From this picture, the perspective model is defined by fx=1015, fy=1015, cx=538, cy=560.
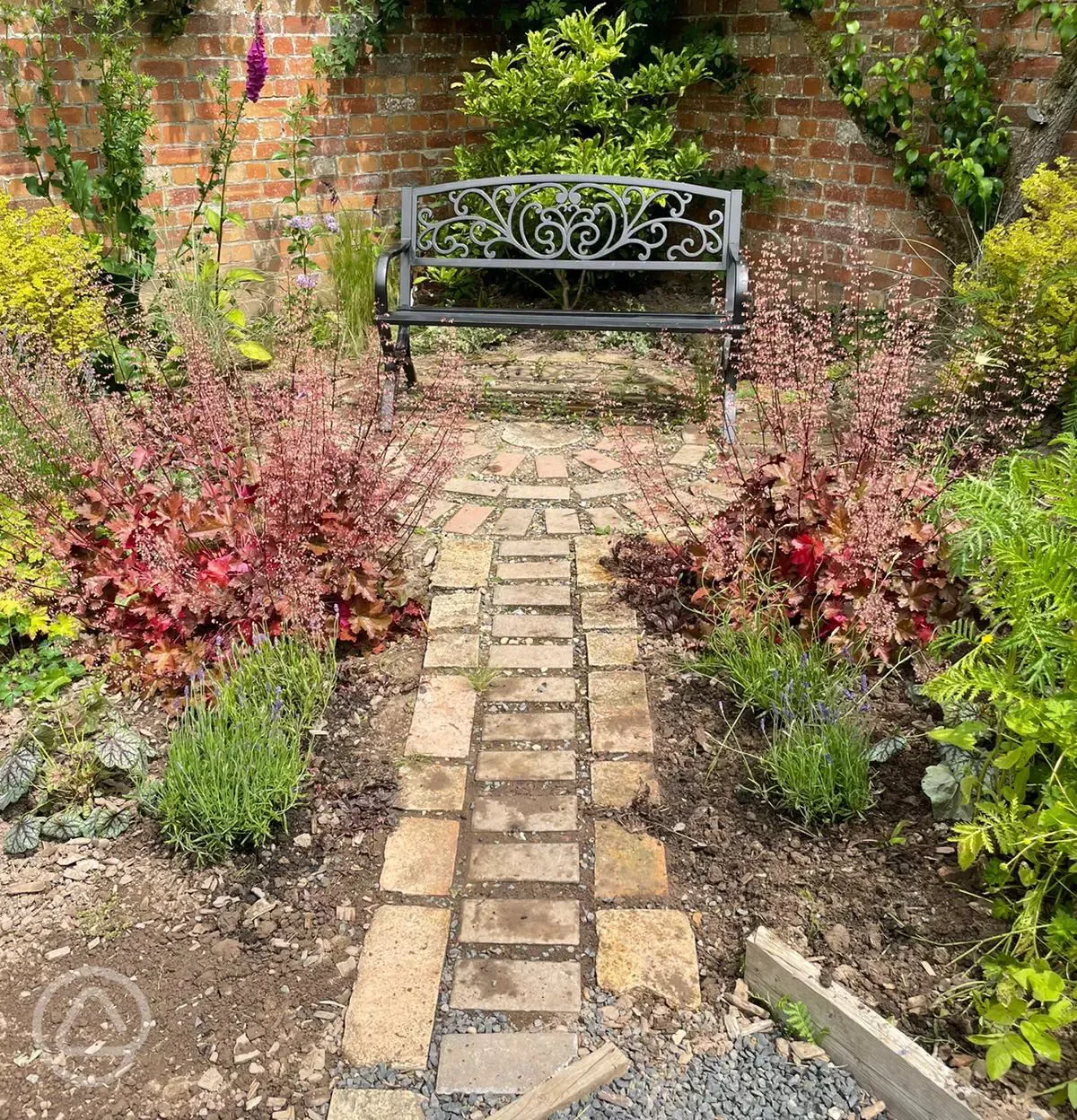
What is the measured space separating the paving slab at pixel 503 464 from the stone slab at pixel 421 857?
2065 millimetres

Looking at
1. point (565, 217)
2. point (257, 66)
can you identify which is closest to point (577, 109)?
point (565, 217)

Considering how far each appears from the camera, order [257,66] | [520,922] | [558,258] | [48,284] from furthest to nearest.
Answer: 1. [558,258]
2. [257,66]
3. [48,284]
4. [520,922]

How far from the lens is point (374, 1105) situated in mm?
1703

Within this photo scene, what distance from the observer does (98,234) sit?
16.0ft

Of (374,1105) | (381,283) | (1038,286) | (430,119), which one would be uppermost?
(430,119)

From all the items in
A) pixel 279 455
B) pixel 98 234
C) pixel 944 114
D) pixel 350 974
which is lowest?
pixel 350 974

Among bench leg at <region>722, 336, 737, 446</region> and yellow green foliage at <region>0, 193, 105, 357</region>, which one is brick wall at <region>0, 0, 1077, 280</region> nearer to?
yellow green foliage at <region>0, 193, 105, 357</region>

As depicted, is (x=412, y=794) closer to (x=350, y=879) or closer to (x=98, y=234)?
(x=350, y=879)

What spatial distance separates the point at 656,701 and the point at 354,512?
1.00m

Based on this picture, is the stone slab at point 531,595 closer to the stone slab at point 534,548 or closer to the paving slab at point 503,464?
the stone slab at point 534,548

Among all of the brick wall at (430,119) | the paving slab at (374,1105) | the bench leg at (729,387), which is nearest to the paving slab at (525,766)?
the paving slab at (374,1105)

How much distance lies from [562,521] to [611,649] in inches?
35.1

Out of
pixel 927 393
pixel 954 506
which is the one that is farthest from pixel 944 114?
pixel 954 506

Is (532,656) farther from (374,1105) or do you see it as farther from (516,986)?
(374,1105)
